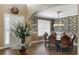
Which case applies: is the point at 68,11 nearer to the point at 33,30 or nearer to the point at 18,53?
the point at 33,30

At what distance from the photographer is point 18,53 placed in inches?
78.9

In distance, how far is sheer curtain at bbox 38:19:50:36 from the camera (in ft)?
6.41

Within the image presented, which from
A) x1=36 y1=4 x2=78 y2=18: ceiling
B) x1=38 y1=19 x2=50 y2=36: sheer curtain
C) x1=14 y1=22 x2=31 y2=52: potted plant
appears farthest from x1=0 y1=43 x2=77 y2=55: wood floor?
x1=36 y1=4 x2=78 y2=18: ceiling

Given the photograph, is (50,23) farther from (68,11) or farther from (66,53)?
(66,53)

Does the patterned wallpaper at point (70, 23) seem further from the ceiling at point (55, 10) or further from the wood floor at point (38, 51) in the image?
the wood floor at point (38, 51)

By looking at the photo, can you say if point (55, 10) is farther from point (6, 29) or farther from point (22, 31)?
point (6, 29)

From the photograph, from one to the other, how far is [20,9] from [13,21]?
10.0 inches

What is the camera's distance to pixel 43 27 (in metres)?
1.97

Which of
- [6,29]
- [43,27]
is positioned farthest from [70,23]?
[6,29]

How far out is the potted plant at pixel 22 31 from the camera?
1.97 m

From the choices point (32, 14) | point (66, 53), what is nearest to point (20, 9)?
point (32, 14)

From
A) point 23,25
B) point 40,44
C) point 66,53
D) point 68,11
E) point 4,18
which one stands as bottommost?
point 66,53

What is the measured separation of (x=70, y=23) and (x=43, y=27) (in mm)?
498

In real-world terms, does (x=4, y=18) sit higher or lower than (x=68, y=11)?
lower
